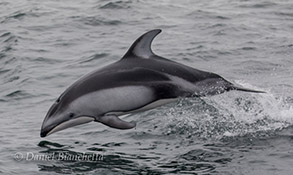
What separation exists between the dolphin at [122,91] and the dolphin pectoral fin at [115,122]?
0.02m

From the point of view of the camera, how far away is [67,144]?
9.33m

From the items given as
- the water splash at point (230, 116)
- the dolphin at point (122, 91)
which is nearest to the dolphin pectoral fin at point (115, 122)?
the dolphin at point (122, 91)

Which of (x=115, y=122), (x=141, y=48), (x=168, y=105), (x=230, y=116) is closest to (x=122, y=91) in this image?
(x=115, y=122)

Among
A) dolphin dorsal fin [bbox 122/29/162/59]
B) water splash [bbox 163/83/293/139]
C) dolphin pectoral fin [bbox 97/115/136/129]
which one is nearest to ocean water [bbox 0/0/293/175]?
water splash [bbox 163/83/293/139]

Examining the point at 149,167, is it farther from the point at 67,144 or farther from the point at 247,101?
the point at 247,101

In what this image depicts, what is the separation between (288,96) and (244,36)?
5243 mm

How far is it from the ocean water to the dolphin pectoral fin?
509 millimetres

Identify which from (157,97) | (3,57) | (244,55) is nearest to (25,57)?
(3,57)

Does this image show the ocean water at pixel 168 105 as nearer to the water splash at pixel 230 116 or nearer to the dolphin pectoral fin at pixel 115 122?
the water splash at pixel 230 116

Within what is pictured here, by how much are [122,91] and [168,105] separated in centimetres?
259

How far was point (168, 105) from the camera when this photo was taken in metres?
10.9

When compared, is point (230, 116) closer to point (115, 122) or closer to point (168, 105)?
point (168, 105)

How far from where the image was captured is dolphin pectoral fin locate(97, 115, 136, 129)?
26.8 ft

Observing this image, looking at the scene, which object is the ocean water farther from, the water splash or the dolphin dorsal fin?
the dolphin dorsal fin
